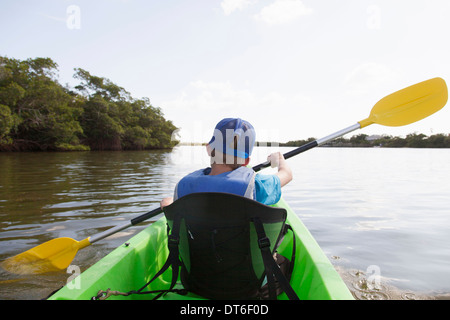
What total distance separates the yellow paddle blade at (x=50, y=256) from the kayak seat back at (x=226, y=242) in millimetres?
1472

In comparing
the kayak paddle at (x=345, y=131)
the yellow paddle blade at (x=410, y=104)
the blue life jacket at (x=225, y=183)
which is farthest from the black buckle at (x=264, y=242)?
the yellow paddle blade at (x=410, y=104)

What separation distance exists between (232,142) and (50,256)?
2.12 m

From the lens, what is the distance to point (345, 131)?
9.68ft

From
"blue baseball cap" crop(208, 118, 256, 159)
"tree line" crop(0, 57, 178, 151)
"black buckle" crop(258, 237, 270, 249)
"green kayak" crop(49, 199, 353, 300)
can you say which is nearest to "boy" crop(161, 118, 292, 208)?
"blue baseball cap" crop(208, 118, 256, 159)

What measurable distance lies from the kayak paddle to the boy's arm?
2.01 ft

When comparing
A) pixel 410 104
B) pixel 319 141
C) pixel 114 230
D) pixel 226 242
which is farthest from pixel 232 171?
pixel 410 104

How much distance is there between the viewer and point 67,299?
1.20 meters

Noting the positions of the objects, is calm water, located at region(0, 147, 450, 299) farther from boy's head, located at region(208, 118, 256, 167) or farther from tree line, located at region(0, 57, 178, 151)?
tree line, located at region(0, 57, 178, 151)

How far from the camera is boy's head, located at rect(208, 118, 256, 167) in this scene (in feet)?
4.53

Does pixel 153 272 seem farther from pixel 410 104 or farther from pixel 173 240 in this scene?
pixel 410 104

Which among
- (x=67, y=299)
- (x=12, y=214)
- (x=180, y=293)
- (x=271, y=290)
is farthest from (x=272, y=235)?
(x=12, y=214)

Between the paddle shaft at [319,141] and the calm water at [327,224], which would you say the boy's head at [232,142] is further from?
the paddle shaft at [319,141]

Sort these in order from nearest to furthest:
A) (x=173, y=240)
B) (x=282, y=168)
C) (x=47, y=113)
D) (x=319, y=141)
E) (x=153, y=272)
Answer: (x=173, y=240) < (x=282, y=168) < (x=153, y=272) < (x=319, y=141) < (x=47, y=113)
